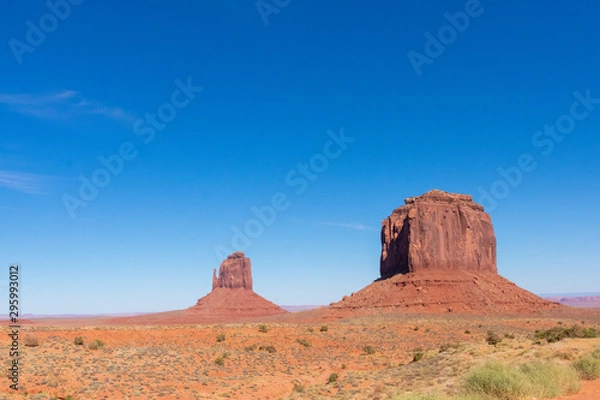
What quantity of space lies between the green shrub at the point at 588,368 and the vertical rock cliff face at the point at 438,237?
74.2 metres

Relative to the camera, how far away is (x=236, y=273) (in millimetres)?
168000

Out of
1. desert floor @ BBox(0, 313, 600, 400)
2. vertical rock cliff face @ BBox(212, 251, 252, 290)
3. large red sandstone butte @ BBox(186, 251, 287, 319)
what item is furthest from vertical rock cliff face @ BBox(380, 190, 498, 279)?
vertical rock cliff face @ BBox(212, 251, 252, 290)

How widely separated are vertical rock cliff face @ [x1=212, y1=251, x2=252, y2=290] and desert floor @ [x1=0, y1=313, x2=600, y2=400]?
124696mm

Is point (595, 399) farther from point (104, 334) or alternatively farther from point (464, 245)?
point (464, 245)

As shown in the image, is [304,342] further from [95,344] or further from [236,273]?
[236,273]

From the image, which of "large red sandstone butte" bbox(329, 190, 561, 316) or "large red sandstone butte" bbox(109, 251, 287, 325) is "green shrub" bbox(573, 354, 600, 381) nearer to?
"large red sandstone butte" bbox(329, 190, 561, 316)

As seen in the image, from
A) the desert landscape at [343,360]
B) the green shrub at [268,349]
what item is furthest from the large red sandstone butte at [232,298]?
the green shrub at [268,349]

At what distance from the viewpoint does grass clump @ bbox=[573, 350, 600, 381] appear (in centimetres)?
1606

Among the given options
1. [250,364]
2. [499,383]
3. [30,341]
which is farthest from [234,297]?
[499,383]

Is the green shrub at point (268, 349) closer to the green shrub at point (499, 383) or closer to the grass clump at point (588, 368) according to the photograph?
the green shrub at point (499, 383)

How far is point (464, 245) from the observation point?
93.7 meters

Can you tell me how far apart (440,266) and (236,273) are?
93.2 metres

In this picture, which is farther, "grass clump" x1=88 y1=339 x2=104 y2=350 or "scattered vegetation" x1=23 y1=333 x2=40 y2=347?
"grass clump" x1=88 y1=339 x2=104 y2=350

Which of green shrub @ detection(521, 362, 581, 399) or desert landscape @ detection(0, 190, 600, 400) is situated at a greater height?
green shrub @ detection(521, 362, 581, 399)
